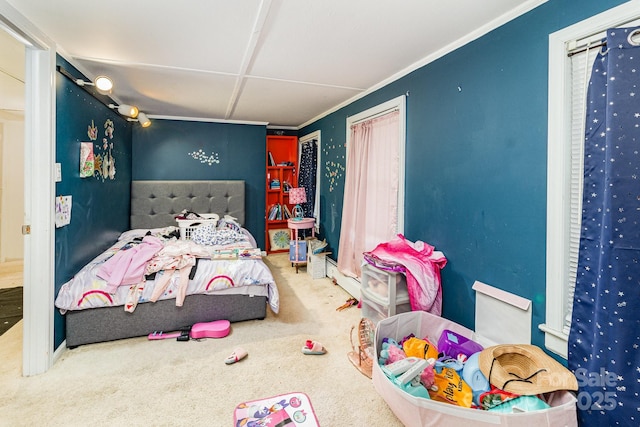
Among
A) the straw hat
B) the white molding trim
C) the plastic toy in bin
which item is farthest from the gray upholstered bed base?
the white molding trim

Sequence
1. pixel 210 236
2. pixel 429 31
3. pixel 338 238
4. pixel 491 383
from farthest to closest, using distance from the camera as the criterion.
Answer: pixel 338 238 < pixel 210 236 < pixel 429 31 < pixel 491 383

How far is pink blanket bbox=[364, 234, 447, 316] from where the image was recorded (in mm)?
2227

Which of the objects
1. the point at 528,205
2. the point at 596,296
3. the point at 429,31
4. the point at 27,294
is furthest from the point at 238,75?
the point at 596,296

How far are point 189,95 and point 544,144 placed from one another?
334 centimetres

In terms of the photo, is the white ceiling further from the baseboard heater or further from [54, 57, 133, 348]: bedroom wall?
the baseboard heater

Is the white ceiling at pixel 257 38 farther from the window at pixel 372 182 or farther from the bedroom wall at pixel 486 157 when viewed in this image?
the window at pixel 372 182

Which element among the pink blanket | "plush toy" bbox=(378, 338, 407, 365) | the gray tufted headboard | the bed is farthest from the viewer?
the gray tufted headboard

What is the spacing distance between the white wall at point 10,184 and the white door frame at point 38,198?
3385 mm

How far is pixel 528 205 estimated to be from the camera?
1.71 meters

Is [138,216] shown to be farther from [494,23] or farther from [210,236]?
[494,23]

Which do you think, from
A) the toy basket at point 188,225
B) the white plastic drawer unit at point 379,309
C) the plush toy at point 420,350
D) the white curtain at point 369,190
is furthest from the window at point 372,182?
the toy basket at point 188,225

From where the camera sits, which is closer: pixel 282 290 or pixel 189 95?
pixel 189 95

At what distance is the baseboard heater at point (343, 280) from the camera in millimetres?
3428

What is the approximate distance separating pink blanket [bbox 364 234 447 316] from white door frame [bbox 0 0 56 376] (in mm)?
2271
